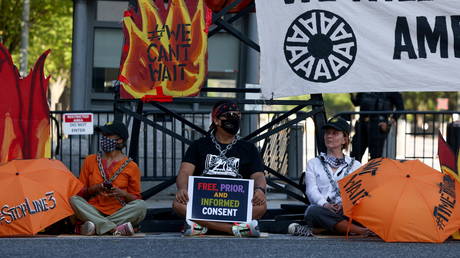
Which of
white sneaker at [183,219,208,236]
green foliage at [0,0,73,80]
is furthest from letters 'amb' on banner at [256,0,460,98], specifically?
green foliage at [0,0,73,80]

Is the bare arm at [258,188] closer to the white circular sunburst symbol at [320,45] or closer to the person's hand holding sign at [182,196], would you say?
the person's hand holding sign at [182,196]

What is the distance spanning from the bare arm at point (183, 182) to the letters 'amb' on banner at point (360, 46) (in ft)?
3.32

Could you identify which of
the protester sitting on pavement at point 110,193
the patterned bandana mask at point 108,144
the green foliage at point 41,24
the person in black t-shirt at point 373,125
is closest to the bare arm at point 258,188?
the protester sitting on pavement at point 110,193

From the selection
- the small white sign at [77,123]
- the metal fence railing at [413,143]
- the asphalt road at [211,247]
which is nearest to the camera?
the asphalt road at [211,247]

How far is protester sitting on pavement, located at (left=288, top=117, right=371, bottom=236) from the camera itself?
26.7 ft

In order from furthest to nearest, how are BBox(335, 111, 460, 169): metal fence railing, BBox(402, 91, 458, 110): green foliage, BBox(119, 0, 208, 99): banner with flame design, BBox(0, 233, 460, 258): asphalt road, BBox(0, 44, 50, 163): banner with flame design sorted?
BBox(402, 91, 458, 110): green foliage, BBox(335, 111, 460, 169): metal fence railing, BBox(0, 44, 50, 163): banner with flame design, BBox(119, 0, 208, 99): banner with flame design, BBox(0, 233, 460, 258): asphalt road

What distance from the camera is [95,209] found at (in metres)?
8.20

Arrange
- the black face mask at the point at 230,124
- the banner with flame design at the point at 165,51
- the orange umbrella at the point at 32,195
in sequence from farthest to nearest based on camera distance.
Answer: the banner with flame design at the point at 165,51
the black face mask at the point at 230,124
the orange umbrella at the point at 32,195

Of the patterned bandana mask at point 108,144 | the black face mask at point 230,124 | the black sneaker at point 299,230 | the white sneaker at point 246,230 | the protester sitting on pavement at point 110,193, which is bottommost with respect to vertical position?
the black sneaker at point 299,230

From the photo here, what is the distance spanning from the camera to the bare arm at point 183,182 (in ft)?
26.0

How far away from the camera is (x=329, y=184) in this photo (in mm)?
8414

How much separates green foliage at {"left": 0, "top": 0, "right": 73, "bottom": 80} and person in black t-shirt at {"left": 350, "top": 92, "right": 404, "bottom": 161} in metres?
13.0

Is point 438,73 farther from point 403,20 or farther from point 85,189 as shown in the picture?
point 85,189

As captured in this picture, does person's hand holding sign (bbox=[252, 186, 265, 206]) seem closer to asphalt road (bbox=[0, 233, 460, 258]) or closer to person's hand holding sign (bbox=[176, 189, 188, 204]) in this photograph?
asphalt road (bbox=[0, 233, 460, 258])
